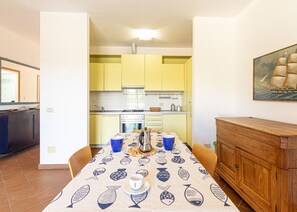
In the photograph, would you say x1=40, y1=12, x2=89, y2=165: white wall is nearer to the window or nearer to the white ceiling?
the white ceiling

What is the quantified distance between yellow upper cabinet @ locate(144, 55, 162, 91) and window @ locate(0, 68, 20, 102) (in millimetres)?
2914

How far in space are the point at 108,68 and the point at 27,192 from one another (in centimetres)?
282

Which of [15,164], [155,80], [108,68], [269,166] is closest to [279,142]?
[269,166]

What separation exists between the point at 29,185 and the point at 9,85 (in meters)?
2.43

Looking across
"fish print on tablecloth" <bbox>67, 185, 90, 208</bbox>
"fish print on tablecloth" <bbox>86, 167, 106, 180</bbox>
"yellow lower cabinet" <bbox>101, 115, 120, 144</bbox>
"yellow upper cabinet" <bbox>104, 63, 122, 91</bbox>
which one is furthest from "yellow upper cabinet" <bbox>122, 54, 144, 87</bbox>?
"fish print on tablecloth" <bbox>67, 185, 90, 208</bbox>

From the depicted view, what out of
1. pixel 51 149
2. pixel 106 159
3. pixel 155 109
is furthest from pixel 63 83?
pixel 155 109

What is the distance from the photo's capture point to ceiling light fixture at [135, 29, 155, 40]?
3.45 metres

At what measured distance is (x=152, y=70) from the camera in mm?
4008

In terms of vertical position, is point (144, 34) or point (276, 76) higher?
point (144, 34)

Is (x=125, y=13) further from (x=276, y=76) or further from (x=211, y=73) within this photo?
(x=276, y=76)

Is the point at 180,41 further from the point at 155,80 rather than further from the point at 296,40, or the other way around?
the point at 296,40

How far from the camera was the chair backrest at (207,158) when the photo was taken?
1.19m

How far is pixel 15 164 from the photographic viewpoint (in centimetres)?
291

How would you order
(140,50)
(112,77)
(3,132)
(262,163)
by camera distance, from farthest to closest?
(140,50)
(112,77)
(3,132)
(262,163)
